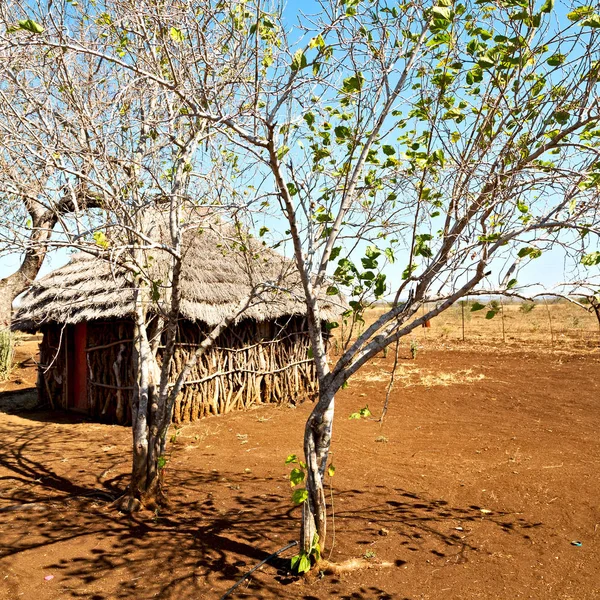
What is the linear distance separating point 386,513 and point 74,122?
4.33 meters

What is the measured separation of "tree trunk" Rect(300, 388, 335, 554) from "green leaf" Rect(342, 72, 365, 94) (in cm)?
194

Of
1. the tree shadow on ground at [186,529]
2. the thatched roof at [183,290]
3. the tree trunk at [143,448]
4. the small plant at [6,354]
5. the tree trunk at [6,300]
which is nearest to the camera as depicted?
the tree shadow on ground at [186,529]

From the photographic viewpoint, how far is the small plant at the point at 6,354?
12.0 meters

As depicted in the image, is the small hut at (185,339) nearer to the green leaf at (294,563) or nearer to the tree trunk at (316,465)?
the tree trunk at (316,465)

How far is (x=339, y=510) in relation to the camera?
4629 millimetres

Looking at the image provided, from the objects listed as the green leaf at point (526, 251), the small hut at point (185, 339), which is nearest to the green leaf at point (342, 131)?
the green leaf at point (526, 251)

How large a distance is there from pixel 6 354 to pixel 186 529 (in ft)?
33.1

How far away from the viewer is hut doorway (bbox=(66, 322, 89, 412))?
943 centimetres

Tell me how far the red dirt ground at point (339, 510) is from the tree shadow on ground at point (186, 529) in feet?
0.05

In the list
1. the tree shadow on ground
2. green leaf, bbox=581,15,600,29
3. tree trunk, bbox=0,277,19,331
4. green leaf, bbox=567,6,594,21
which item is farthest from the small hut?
green leaf, bbox=581,15,600,29

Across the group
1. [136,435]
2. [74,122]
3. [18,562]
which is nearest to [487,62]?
[74,122]

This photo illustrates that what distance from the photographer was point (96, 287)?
322 inches

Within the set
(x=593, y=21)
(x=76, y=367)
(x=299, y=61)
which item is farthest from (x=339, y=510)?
(x=76, y=367)

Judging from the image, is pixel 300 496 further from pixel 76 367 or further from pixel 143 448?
pixel 76 367
